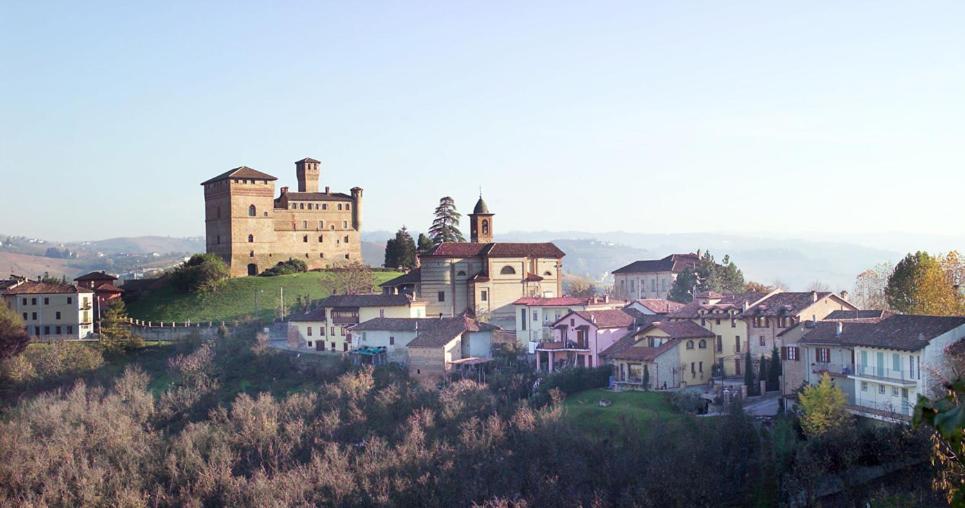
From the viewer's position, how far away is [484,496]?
106 feet

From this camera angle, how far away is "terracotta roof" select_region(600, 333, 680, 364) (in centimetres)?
3928

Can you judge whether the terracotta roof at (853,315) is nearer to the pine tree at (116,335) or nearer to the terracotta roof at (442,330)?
the terracotta roof at (442,330)

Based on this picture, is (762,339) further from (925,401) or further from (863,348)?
(925,401)

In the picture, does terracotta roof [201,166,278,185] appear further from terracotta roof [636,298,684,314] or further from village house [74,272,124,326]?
terracotta roof [636,298,684,314]

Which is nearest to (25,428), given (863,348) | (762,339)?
(762,339)

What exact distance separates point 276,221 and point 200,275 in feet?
34.7

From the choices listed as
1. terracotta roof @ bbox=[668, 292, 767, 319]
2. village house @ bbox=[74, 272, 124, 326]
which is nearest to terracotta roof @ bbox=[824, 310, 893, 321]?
terracotta roof @ bbox=[668, 292, 767, 319]

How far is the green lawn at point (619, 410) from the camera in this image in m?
→ 34.9

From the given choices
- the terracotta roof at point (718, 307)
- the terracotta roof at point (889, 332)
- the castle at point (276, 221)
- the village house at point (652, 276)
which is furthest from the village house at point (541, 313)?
the castle at point (276, 221)

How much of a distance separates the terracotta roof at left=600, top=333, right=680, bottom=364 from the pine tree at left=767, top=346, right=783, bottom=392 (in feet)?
12.2

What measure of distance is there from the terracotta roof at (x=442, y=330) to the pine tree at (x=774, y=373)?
14523 millimetres

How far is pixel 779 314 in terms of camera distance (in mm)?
38312

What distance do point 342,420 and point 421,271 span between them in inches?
657

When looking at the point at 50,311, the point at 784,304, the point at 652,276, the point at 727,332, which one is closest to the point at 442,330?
the point at 727,332
